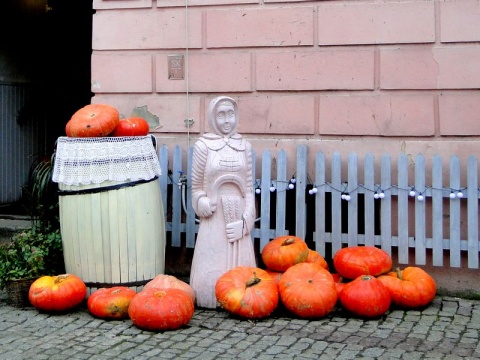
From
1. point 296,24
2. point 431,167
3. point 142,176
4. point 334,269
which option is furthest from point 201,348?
point 296,24

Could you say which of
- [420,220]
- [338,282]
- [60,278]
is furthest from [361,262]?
[60,278]

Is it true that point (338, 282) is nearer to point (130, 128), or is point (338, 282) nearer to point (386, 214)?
point (386, 214)

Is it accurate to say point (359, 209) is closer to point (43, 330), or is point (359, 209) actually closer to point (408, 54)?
point (408, 54)

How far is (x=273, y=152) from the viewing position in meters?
5.74

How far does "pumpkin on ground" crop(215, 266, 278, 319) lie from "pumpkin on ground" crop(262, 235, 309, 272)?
40cm

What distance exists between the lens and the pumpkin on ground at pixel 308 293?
180 inches

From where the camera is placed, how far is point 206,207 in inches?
191

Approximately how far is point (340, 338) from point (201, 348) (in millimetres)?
908

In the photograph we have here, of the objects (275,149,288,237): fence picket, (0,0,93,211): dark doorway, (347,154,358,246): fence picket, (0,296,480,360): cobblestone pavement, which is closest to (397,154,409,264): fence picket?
(347,154,358,246): fence picket

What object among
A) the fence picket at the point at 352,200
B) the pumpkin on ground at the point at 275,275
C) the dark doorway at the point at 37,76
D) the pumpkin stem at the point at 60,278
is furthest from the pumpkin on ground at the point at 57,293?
the dark doorway at the point at 37,76

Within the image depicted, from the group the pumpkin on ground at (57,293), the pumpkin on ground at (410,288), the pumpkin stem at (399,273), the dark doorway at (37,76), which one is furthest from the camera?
the dark doorway at (37,76)

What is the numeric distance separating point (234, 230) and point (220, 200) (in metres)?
0.25

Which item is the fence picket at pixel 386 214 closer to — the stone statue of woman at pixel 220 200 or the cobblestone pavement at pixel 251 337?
the cobblestone pavement at pixel 251 337

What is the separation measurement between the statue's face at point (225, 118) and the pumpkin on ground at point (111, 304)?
1385 mm
